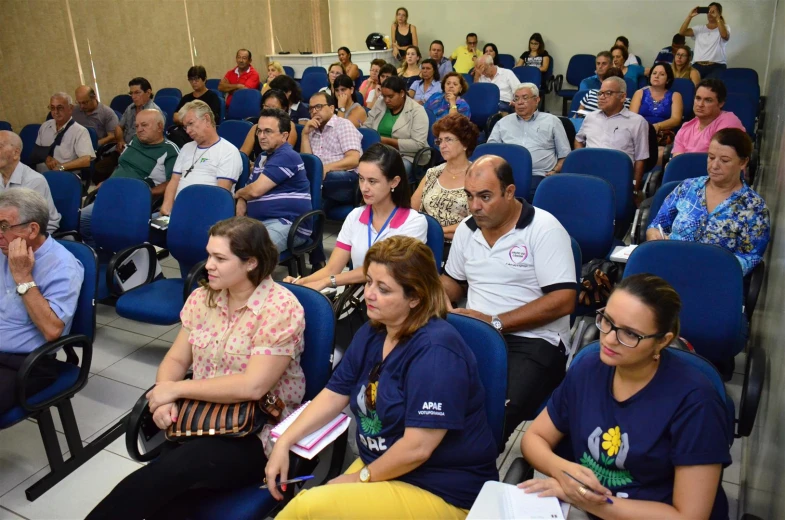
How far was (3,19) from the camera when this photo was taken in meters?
7.31

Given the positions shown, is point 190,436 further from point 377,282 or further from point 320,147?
point 320,147

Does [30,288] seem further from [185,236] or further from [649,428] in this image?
[649,428]

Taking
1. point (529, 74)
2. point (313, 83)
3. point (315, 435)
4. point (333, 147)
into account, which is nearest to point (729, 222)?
point (315, 435)

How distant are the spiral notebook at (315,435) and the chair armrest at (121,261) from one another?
5.96 ft

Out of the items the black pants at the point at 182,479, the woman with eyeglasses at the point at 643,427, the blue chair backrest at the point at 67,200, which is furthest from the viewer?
the blue chair backrest at the point at 67,200

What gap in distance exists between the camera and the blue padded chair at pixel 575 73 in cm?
938

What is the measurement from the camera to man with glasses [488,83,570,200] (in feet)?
14.9

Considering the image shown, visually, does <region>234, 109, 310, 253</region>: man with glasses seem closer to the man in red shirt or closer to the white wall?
the man in red shirt

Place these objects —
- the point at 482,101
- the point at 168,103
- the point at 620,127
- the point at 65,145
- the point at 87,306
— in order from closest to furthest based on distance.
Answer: the point at 87,306
the point at 620,127
the point at 65,145
the point at 482,101
the point at 168,103

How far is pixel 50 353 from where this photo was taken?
8.17 feet

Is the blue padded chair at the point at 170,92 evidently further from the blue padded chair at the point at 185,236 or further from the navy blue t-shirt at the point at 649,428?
the navy blue t-shirt at the point at 649,428

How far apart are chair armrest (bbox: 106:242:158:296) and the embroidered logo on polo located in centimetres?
268

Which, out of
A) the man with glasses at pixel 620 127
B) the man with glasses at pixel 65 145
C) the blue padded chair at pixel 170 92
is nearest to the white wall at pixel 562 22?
the blue padded chair at pixel 170 92

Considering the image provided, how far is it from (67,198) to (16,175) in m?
0.33
